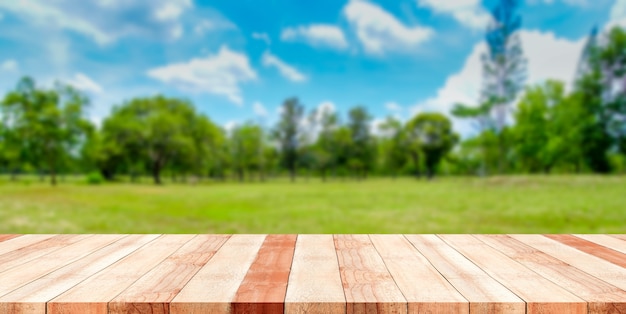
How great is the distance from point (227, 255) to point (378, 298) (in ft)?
2.65

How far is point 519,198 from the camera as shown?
13.9 metres

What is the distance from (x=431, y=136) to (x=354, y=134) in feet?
26.3

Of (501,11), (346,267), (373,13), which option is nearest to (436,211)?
(346,267)

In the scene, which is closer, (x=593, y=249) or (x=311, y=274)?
(x=311, y=274)

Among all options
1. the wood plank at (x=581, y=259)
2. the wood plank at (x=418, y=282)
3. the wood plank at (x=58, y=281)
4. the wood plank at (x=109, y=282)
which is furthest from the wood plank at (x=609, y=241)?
the wood plank at (x=58, y=281)

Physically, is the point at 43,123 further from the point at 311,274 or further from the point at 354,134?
the point at 311,274

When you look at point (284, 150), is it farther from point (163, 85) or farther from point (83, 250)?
point (83, 250)

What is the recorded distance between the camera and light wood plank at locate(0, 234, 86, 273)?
1520 mm

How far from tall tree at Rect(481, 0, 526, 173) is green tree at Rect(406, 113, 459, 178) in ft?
38.4

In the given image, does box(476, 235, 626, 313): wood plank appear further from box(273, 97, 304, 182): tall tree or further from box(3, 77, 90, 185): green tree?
box(273, 97, 304, 182): tall tree

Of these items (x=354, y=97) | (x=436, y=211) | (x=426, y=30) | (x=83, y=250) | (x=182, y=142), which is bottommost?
(x=436, y=211)

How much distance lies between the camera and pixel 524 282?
1.22 meters

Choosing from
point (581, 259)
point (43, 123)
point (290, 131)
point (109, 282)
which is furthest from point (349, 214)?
point (290, 131)

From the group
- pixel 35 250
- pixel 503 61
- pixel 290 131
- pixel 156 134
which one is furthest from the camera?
pixel 290 131
